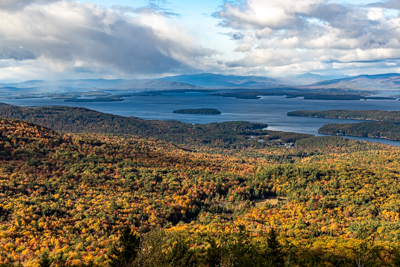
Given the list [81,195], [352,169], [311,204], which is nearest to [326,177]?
[352,169]

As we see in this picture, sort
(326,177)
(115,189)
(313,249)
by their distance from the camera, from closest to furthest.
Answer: (313,249) → (115,189) → (326,177)

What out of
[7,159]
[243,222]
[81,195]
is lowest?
[243,222]

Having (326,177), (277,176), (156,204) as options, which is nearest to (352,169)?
(326,177)

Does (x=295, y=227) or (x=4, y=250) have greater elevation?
(x=4, y=250)

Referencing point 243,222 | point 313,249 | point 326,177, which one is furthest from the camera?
point 326,177

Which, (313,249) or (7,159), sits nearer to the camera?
(313,249)

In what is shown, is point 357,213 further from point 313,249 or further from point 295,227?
point 313,249
